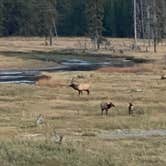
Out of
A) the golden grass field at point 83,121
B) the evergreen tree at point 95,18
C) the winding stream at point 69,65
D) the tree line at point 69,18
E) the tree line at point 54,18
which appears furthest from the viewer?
the tree line at point 54,18

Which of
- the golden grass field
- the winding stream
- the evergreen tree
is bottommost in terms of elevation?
the golden grass field

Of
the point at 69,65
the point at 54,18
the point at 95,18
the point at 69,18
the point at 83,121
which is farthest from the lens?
the point at 69,18

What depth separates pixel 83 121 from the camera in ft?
115

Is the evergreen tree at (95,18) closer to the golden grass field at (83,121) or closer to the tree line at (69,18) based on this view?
the tree line at (69,18)

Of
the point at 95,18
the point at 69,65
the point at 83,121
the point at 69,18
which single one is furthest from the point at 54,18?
the point at 83,121

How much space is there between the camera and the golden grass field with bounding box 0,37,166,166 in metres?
23.7

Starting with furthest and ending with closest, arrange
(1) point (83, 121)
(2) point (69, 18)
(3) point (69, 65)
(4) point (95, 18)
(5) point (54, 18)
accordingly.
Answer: (2) point (69, 18) → (5) point (54, 18) → (4) point (95, 18) → (3) point (69, 65) → (1) point (83, 121)

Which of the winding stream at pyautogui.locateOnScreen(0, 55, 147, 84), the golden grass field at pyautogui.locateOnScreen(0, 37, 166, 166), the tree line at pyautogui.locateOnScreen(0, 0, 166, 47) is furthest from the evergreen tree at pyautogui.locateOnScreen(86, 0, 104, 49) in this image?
the golden grass field at pyautogui.locateOnScreen(0, 37, 166, 166)

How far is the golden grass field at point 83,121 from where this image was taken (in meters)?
23.7

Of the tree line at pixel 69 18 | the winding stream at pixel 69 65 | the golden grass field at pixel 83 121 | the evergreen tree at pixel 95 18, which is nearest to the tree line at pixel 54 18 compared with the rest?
the tree line at pixel 69 18

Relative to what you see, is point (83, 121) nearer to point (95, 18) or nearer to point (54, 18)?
point (95, 18)

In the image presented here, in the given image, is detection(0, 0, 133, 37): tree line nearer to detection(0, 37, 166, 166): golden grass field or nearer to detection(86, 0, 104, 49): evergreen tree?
detection(86, 0, 104, 49): evergreen tree

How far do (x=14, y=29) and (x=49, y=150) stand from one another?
129096 mm

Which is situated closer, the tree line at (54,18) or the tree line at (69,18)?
the tree line at (69,18)
